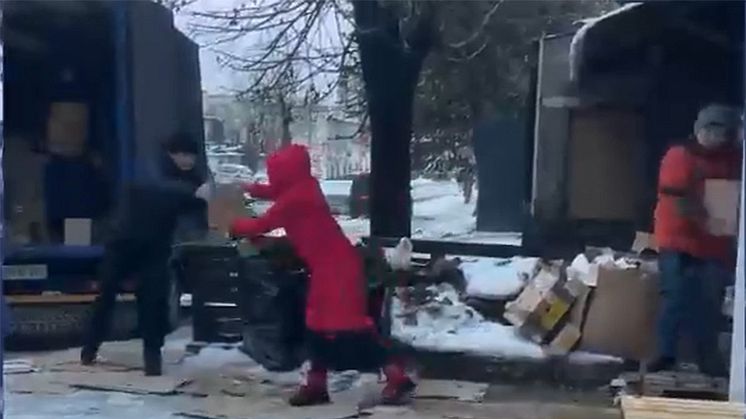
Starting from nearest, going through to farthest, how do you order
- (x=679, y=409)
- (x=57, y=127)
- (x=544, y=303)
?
(x=679, y=409) → (x=544, y=303) → (x=57, y=127)

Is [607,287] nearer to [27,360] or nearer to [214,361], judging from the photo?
[214,361]

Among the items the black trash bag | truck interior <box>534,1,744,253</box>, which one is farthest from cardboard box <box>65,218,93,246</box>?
truck interior <box>534,1,744,253</box>

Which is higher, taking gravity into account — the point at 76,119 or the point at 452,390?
the point at 76,119

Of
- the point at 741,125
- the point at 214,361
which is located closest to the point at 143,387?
the point at 214,361

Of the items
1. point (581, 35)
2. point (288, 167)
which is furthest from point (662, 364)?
point (288, 167)

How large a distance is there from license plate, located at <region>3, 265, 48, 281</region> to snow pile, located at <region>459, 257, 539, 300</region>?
1.32 m

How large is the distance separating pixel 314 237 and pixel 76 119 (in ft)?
2.72

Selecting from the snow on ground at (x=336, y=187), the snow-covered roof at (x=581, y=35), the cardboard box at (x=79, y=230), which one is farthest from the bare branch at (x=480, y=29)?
the cardboard box at (x=79, y=230)

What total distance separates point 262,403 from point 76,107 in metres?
1.09

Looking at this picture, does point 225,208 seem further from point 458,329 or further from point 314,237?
point 458,329

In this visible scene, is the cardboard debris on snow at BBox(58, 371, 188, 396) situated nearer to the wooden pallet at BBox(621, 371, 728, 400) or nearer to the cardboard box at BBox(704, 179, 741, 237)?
the wooden pallet at BBox(621, 371, 728, 400)

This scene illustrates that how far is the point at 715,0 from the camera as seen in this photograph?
3.22 m

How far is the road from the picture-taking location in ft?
11.4

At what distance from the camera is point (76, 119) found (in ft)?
11.6
